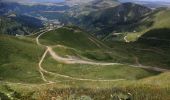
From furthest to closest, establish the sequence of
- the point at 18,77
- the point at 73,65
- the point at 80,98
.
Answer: the point at 73,65 < the point at 18,77 < the point at 80,98

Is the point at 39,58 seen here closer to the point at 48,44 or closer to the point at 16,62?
the point at 16,62

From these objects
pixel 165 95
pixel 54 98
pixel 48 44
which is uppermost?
pixel 54 98

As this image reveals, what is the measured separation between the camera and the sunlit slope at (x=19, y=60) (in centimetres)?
12648

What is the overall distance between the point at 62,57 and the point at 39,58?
9.01 meters

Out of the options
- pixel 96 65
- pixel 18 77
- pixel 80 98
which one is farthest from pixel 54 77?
pixel 80 98

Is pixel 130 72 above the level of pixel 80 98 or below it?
below

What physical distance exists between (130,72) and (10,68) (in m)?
39.8

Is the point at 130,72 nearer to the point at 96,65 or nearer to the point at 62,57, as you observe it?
the point at 96,65

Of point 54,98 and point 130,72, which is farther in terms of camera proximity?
point 130,72

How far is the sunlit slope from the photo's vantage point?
4980 inches

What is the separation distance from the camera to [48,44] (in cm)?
17825

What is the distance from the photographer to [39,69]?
138375 mm

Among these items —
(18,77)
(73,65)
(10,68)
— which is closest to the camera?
(18,77)

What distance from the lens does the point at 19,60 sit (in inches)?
5714
